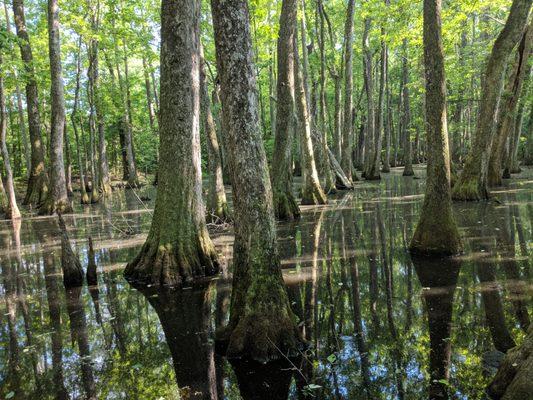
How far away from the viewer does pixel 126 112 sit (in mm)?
26000

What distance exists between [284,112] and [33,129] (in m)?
14.6

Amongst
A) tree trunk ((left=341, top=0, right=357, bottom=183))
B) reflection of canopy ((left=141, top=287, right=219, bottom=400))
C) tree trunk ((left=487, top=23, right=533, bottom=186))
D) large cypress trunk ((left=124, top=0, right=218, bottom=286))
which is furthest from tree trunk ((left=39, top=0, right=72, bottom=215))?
tree trunk ((left=487, top=23, right=533, bottom=186))

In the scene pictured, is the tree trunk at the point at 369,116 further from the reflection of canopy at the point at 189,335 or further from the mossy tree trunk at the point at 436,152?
the reflection of canopy at the point at 189,335

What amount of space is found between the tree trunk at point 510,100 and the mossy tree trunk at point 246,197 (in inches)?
467

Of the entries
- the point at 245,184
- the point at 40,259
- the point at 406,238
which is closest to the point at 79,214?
the point at 40,259

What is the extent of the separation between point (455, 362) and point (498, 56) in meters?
11.0

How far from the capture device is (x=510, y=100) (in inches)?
642

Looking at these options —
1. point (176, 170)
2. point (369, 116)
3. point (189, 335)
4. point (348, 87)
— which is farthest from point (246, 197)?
point (369, 116)

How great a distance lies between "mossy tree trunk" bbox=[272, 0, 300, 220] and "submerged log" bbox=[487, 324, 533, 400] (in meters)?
10.1

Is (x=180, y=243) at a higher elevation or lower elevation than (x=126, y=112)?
lower

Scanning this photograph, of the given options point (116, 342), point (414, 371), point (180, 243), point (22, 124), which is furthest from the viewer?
point (22, 124)

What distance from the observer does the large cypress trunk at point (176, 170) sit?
304 inches

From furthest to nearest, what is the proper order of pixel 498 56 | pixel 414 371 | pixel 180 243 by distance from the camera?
pixel 498 56, pixel 180 243, pixel 414 371

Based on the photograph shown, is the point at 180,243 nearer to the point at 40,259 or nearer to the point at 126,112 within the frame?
the point at 40,259
